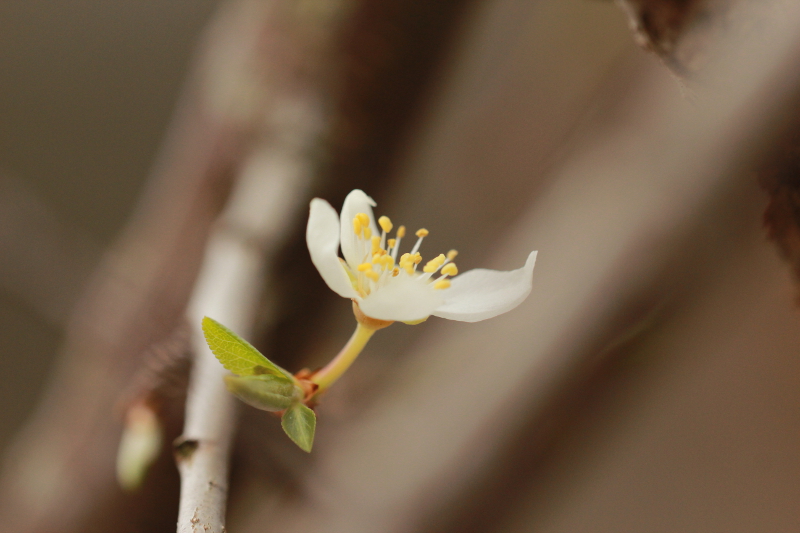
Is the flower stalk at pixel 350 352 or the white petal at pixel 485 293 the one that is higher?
the white petal at pixel 485 293

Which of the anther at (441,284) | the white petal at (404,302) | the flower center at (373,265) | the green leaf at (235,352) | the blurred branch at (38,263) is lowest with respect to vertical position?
the green leaf at (235,352)

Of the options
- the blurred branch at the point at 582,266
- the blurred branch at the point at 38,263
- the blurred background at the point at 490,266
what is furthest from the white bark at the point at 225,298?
the blurred branch at the point at 38,263

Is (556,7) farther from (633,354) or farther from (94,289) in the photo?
(94,289)

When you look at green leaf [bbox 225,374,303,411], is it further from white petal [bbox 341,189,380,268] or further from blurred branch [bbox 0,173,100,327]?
blurred branch [bbox 0,173,100,327]

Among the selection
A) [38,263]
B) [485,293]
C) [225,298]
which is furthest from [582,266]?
[38,263]

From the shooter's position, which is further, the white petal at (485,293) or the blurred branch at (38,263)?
the blurred branch at (38,263)

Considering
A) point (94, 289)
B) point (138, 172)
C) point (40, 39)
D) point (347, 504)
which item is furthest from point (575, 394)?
point (40, 39)

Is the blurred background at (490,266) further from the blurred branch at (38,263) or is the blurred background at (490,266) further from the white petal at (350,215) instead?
the white petal at (350,215)

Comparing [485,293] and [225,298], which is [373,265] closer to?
[485,293]
